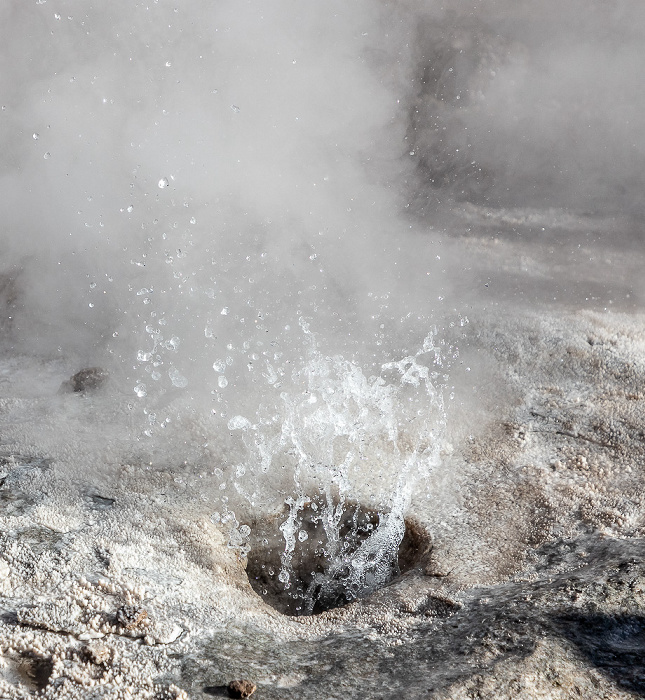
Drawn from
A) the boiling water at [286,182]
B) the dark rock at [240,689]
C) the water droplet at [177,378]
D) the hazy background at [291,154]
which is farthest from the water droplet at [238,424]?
the dark rock at [240,689]

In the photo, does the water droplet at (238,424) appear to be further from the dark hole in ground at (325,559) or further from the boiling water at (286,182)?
the dark hole in ground at (325,559)

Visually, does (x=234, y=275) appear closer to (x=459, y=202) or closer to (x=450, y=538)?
(x=459, y=202)

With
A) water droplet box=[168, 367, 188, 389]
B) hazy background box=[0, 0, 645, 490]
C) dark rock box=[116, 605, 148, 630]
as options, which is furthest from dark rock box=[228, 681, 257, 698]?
hazy background box=[0, 0, 645, 490]

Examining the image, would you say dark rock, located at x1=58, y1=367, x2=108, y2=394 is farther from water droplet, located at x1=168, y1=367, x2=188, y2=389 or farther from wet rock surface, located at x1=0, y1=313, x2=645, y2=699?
wet rock surface, located at x1=0, y1=313, x2=645, y2=699

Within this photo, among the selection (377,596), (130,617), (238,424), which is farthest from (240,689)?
(238,424)

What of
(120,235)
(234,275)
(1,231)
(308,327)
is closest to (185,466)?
(308,327)

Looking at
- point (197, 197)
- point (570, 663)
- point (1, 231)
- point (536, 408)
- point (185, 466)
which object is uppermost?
point (197, 197)

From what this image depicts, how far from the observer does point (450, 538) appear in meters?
1.90

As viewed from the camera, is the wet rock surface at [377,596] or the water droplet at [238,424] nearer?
the wet rock surface at [377,596]

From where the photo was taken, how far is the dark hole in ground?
1946 mm

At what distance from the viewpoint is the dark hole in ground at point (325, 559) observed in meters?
1.95

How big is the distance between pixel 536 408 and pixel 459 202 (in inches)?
73.1

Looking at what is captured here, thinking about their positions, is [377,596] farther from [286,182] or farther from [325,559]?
[286,182]

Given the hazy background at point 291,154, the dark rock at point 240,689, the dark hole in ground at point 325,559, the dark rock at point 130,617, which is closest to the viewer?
the dark rock at point 240,689
